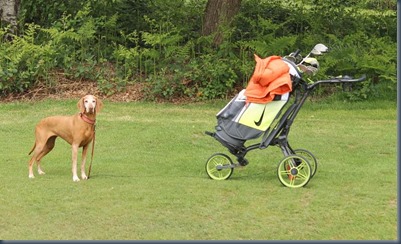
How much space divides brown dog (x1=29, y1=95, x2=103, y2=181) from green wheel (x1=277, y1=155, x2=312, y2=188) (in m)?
2.18

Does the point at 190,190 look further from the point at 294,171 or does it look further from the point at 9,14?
the point at 9,14

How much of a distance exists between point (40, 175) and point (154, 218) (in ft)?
7.98

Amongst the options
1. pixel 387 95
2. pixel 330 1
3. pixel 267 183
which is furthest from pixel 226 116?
pixel 330 1

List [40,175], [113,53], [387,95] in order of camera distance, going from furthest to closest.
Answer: [113,53]
[387,95]
[40,175]

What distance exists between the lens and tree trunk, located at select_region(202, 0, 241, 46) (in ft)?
52.6

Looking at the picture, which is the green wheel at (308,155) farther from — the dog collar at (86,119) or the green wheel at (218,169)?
the dog collar at (86,119)

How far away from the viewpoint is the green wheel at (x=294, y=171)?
8.09m

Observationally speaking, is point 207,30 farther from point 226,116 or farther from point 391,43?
point 226,116

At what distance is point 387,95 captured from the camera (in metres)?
14.3

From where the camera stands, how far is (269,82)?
8.09 metres

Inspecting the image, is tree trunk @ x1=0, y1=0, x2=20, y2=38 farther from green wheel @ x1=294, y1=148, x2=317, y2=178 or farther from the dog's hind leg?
green wheel @ x1=294, y1=148, x2=317, y2=178

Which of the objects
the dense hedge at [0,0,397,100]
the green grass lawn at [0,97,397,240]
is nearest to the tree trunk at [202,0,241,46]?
the dense hedge at [0,0,397,100]

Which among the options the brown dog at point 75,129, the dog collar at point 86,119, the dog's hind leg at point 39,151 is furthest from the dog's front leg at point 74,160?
the dog's hind leg at point 39,151

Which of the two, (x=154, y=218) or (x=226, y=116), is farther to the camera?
(x=226, y=116)
